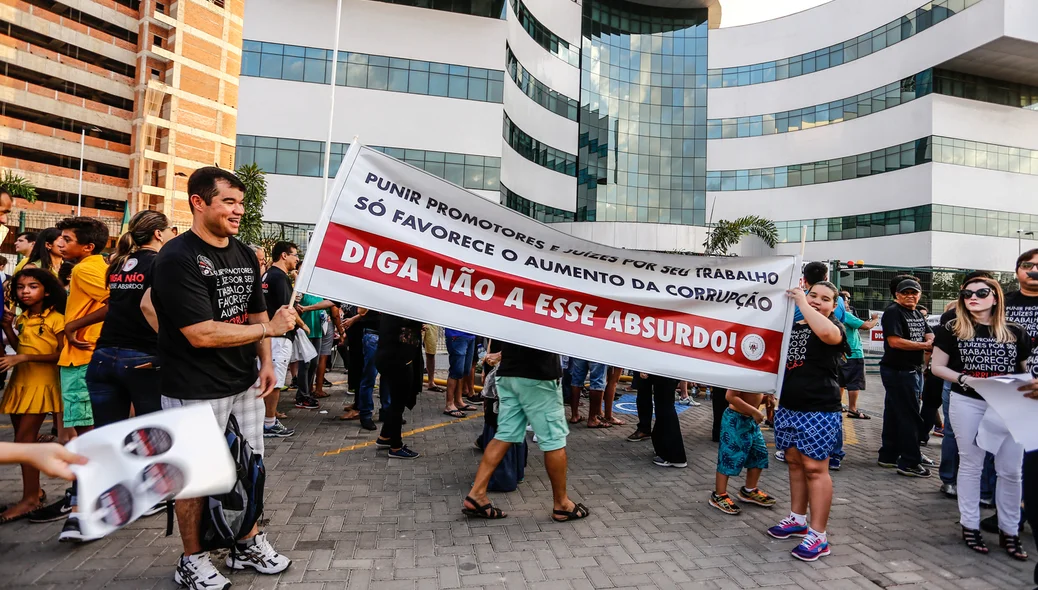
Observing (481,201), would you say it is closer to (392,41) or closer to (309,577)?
(309,577)

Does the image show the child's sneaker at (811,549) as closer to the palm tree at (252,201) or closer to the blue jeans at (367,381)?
the blue jeans at (367,381)

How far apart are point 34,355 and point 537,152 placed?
93.1 ft

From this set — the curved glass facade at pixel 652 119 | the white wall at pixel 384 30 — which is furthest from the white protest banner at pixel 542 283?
the curved glass facade at pixel 652 119

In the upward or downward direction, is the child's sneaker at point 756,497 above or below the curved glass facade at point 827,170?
below

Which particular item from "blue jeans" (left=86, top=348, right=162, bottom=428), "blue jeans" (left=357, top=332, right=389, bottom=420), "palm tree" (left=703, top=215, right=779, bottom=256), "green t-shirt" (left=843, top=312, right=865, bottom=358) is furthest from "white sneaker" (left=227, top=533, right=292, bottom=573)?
"palm tree" (left=703, top=215, right=779, bottom=256)

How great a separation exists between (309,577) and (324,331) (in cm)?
548

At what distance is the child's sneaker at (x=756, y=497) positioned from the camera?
4496 mm

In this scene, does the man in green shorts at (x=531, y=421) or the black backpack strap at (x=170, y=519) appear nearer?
the black backpack strap at (x=170, y=519)

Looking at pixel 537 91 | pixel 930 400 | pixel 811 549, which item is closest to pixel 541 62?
pixel 537 91

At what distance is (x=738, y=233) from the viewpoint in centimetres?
3391

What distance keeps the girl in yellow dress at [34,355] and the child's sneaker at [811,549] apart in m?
5.29

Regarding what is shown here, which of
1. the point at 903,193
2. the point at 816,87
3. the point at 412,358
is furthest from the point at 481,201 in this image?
the point at 816,87

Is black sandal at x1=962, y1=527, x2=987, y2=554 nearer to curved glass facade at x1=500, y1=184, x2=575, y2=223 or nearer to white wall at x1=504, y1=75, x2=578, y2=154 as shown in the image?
curved glass facade at x1=500, y1=184, x2=575, y2=223

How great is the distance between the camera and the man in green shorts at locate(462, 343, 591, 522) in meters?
4.03
